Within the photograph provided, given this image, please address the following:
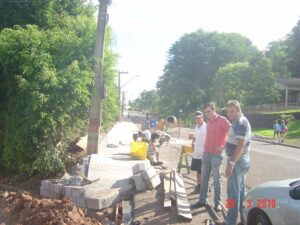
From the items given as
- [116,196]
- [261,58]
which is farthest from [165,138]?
[261,58]

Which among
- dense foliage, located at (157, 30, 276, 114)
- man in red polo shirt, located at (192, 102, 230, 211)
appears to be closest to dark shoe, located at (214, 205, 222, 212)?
man in red polo shirt, located at (192, 102, 230, 211)

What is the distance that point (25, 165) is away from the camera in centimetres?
1007

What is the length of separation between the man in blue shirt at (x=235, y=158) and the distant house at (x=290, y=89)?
47348 millimetres

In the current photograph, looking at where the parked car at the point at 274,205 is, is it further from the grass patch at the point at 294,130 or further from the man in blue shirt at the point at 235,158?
the grass patch at the point at 294,130

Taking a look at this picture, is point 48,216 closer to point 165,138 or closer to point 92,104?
point 92,104

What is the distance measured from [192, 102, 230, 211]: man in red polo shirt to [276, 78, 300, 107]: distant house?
46.3 meters

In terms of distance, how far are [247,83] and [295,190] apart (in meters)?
46.2

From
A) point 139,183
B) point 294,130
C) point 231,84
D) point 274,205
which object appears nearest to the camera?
point 274,205

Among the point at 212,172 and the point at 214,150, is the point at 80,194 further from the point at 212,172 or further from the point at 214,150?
the point at 214,150

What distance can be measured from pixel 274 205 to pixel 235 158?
99cm

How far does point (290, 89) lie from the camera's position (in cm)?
5394

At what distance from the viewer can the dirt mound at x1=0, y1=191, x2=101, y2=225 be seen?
625 centimetres

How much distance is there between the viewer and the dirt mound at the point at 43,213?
625 cm

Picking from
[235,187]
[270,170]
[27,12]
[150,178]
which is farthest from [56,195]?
[27,12]
